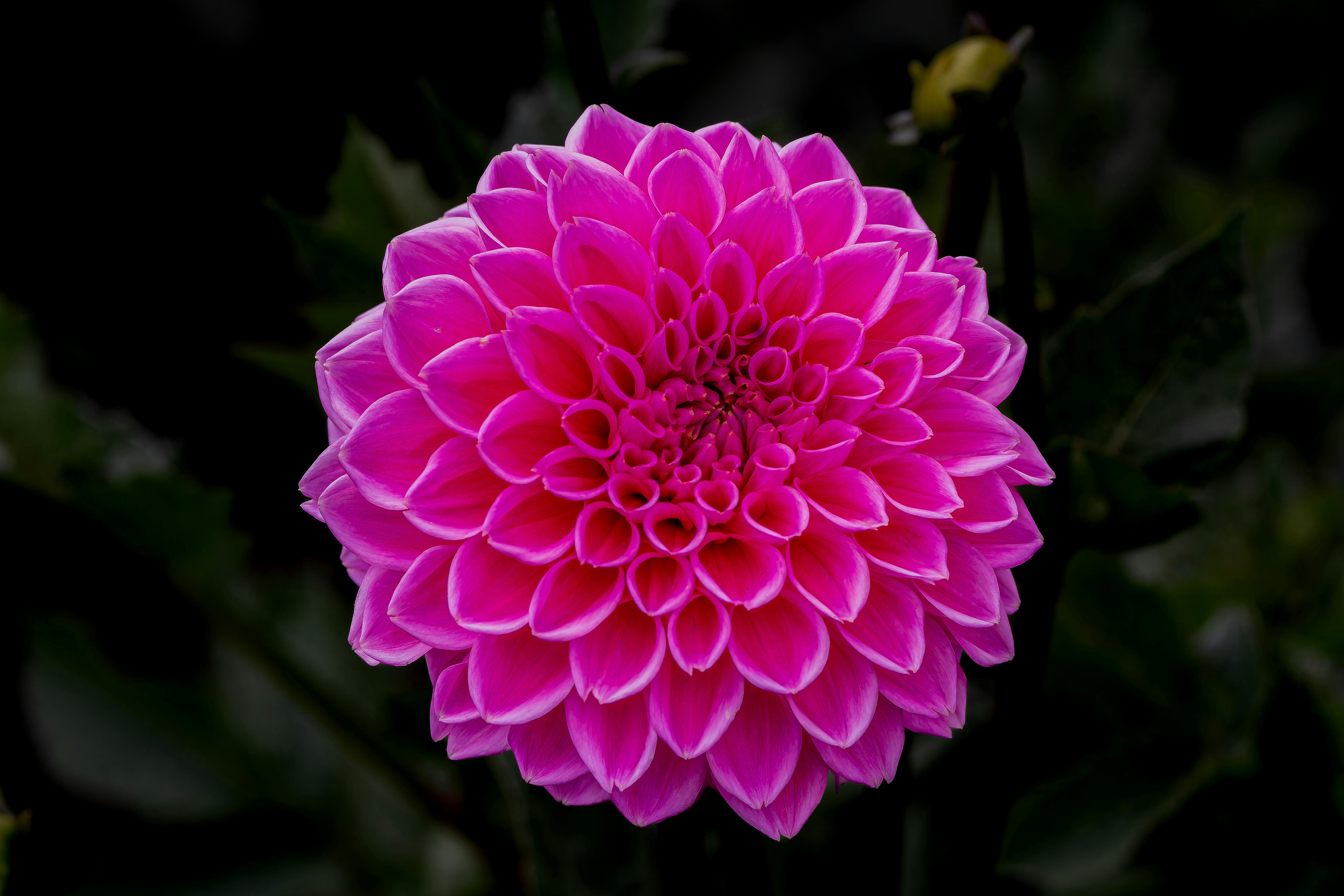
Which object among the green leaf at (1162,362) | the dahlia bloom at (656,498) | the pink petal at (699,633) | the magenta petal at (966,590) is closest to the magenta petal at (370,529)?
the dahlia bloom at (656,498)

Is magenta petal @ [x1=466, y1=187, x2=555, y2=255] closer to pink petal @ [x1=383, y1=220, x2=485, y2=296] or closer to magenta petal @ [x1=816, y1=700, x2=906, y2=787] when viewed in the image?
pink petal @ [x1=383, y1=220, x2=485, y2=296]

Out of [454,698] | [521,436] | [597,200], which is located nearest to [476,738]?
[454,698]

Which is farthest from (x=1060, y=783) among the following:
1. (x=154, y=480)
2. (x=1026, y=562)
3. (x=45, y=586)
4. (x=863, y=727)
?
(x=45, y=586)

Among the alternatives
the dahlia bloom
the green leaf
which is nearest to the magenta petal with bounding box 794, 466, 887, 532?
the dahlia bloom

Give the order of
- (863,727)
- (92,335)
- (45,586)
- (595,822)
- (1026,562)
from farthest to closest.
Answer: (92,335), (45,586), (595,822), (1026,562), (863,727)

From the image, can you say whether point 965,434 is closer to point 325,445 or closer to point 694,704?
point 694,704

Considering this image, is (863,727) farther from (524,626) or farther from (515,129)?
(515,129)
